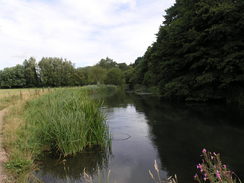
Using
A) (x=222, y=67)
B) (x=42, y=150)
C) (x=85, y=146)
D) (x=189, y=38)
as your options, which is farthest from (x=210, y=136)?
A: (x=189, y=38)

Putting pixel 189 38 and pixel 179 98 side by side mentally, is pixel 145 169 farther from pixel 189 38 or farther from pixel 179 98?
pixel 179 98

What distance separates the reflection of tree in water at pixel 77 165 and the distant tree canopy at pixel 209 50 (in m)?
11.0

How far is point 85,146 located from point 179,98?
1557cm

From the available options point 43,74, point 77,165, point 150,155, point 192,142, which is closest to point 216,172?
point 150,155

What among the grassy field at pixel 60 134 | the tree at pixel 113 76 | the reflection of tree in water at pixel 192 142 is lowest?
the reflection of tree in water at pixel 192 142

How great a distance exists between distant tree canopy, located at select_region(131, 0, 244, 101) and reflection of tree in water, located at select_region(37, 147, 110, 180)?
1100 cm

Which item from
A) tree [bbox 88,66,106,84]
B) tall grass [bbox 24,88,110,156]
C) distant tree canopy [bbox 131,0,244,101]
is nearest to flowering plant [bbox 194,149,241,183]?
tall grass [bbox 24,88,110,156]

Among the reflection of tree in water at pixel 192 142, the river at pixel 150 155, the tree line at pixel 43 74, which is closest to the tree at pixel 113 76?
the tree line at pixel 43 74

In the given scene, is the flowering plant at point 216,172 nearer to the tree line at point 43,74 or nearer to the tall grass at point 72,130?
the tall grass at point 72,130

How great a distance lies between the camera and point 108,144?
5461 millimetres

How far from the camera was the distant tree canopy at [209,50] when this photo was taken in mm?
Result: 12133

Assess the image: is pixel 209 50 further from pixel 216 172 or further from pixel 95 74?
pixel 95 74

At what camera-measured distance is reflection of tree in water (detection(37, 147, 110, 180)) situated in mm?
4059

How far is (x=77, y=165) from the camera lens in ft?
14.5
